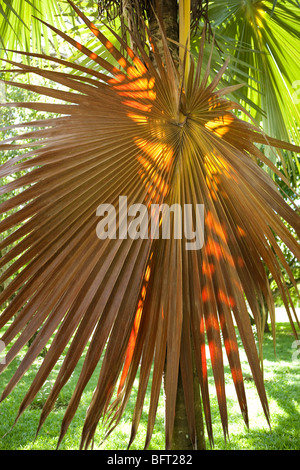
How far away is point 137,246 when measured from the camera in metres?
1.00

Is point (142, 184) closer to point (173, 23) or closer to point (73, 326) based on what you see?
point (73, 326)

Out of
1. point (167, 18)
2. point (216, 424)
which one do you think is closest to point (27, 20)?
point (167, 18)

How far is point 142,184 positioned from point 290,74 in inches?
71.1

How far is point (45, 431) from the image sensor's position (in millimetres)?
3691

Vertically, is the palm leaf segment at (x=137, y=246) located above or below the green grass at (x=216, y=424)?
below

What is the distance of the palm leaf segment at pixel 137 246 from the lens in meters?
0.89

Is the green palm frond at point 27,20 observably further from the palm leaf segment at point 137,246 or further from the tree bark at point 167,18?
the palm leaf segment at point 137,246

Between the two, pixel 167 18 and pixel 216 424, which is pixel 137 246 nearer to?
pixel 167 18
